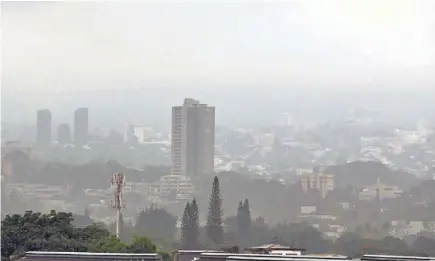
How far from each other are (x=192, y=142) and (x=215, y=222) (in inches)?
242

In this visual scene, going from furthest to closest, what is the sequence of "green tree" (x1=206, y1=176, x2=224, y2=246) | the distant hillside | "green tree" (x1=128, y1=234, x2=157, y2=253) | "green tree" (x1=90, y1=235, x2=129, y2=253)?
the distant hillside, "green tree" (x1=206, y1=176, x2=224, y2=246), "green tree" (x1=128, y1=234, x2=157, y2=253), "green tree" (x1=90, y1=235, x2=129, y2=253)

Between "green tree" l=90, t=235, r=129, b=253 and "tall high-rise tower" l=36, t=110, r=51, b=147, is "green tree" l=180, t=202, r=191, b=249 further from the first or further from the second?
"tall high-rise tower" l=36, t=110, r=51, b=147

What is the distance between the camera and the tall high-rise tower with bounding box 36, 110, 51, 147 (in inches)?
834

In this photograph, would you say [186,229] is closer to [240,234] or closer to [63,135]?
[240,234]

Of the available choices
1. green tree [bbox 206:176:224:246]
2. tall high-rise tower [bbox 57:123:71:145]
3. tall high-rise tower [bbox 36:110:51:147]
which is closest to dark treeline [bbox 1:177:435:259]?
green tree [bbox 206:176:224:246]

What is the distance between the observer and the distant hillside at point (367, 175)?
19.6 metres

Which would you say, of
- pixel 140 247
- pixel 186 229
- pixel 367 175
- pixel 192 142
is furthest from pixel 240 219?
pixel 140 247

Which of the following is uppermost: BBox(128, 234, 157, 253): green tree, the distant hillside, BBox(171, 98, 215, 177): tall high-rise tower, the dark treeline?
BBox(171, 98, 215, 177): tall high-rise tower

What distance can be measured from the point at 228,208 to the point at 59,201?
576 cm

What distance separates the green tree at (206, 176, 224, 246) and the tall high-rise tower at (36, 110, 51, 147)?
6632 mm

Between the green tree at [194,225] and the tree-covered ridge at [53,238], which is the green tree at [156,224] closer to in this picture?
the green tree at [194,225]

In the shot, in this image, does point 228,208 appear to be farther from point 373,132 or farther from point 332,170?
point 373,132

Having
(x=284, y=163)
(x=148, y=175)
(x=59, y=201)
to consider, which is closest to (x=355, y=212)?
(x=284, y=163)

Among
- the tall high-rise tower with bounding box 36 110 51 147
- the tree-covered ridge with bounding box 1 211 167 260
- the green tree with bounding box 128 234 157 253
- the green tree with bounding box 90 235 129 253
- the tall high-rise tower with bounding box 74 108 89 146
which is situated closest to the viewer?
the green tree with bounding box 90 235 129 253
